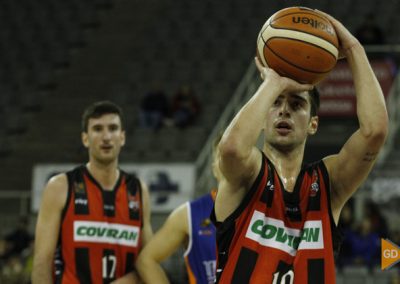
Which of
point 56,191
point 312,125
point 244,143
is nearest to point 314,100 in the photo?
point 312,125

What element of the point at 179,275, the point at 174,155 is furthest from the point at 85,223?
the point at 174,155

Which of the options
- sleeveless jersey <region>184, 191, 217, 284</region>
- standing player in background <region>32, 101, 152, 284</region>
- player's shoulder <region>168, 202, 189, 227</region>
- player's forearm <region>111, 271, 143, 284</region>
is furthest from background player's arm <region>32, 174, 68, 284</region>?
sleeveless jersey <region>184, 191, 217, 284</region>

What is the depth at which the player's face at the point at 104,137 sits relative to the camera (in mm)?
5496

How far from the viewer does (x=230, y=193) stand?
348cm

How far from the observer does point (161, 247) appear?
5340mm

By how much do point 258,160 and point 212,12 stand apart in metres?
13.3

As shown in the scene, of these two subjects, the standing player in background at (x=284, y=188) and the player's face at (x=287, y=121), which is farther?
the player's face at (x=287, y=121)

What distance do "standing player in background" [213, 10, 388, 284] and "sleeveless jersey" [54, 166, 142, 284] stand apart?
1966 mm

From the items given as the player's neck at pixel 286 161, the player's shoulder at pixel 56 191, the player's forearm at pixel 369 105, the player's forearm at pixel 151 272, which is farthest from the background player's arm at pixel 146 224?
the player's forearm at pixel 369 105

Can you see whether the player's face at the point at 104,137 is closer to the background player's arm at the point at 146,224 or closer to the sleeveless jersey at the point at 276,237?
the background player's arm at the point at 146,224

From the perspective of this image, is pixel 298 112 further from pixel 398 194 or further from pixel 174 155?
pixel 174 155

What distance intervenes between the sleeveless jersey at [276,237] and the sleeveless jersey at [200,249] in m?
1.93

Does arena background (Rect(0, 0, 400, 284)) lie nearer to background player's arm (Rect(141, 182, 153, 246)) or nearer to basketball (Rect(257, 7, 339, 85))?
background player's arm (Rect(141, 182, 153, 246))

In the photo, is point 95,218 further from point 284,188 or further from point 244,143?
point 244,143
